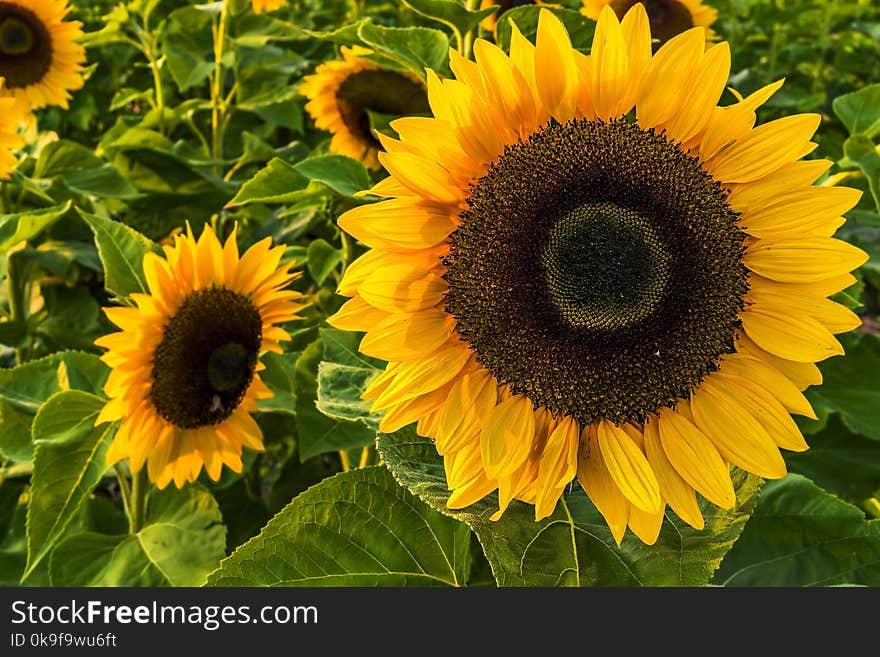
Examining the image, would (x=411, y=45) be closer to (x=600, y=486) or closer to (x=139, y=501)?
(x=600, y=486)

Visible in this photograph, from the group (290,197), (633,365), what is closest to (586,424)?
(633,365)

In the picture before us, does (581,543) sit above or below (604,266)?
below

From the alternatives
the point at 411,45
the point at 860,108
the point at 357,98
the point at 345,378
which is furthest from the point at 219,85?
the point at 860,108

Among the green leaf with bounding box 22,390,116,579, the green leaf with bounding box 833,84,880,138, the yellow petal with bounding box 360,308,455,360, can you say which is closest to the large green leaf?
the green leaf with bounding box 22,390,116,579

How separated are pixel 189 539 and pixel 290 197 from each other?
0.60 metres

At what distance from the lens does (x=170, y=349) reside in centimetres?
134

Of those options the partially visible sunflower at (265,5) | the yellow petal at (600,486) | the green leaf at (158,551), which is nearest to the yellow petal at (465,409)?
the yellow petal at (600,486)

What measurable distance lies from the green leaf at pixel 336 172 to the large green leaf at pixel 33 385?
22.4 inches

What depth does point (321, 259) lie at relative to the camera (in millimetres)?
1519

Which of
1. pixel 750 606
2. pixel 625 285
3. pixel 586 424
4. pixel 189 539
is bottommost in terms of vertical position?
pixel 189 539

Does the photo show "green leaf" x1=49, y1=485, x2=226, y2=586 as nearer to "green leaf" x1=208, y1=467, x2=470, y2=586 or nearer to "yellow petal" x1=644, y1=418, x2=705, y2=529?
"green leaf" x1=208, y1=467, x2=470, y2=586

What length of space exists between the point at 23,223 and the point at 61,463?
18.6 inches

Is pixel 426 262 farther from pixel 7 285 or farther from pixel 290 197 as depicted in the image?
pixel 7 285

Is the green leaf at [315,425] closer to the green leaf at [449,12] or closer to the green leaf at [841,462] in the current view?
the green leaf at [449,12]
